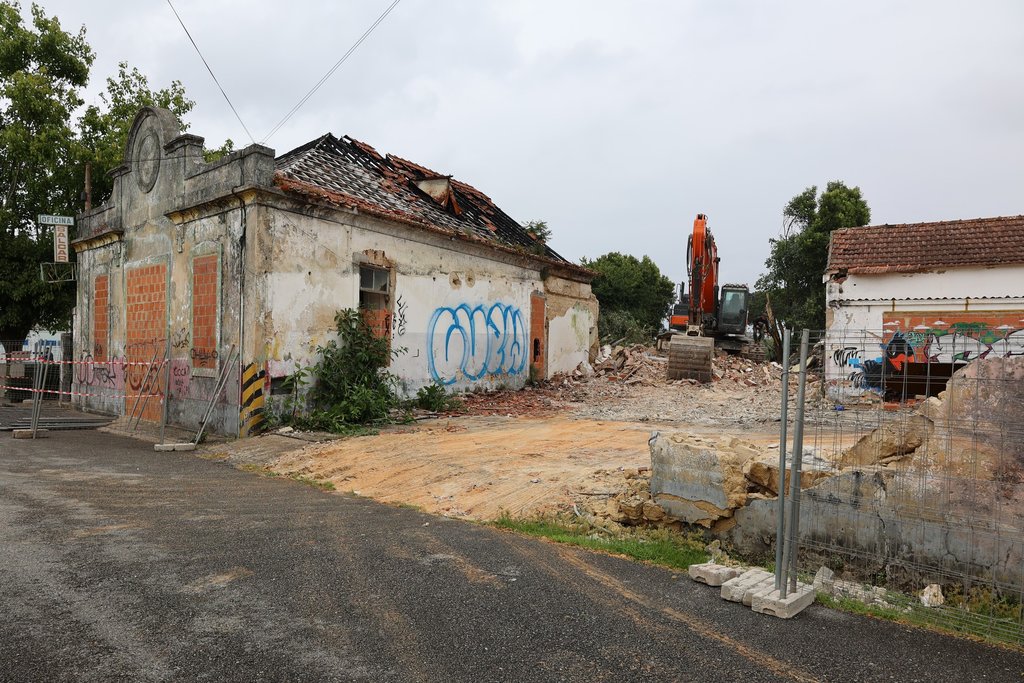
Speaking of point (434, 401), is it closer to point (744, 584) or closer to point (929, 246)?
point (744, 584)

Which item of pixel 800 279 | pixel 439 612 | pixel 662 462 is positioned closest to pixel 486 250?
pixel 662 462

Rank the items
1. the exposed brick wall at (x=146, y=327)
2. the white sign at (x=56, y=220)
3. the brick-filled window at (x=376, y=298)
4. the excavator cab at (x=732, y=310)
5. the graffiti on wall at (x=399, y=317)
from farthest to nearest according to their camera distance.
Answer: the excavator cab at (x=732, y=310)
the white sign at (x=56, y=220)
the graffiti on wall at (x=399, y=317)
the exposed brick wall at (x=146, y=327)
the brick-filled window at (x=376, y=298)

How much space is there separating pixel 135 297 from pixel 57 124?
1021 cm

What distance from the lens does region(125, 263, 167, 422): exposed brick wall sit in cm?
1373

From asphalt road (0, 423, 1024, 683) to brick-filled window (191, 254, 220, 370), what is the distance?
6.17 m

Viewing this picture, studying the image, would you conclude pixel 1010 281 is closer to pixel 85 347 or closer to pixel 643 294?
pixel 85 347

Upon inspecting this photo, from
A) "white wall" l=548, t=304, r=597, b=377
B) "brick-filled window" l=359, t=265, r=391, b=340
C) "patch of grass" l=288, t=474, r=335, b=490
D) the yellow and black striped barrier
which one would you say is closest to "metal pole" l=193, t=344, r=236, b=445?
the yellow and black striped barrier

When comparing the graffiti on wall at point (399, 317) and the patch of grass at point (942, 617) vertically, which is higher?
the graffiti on wall at point (399, 317)

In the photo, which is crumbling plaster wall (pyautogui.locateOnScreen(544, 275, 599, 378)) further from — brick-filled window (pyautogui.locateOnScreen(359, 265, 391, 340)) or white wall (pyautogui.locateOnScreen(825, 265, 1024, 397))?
white wall (pyautogui.locateOnScreen(825, 265, 1024, 397))

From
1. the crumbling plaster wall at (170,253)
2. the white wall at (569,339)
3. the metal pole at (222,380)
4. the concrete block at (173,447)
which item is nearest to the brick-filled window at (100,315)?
the crumbling plaster wall at (170,253)

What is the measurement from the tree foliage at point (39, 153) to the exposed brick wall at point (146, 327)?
24.4 feet

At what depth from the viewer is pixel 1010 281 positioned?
15.1m

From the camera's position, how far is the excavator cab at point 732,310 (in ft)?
82.3

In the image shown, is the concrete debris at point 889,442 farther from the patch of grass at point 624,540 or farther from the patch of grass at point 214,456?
the patch of grass at point 214,456
